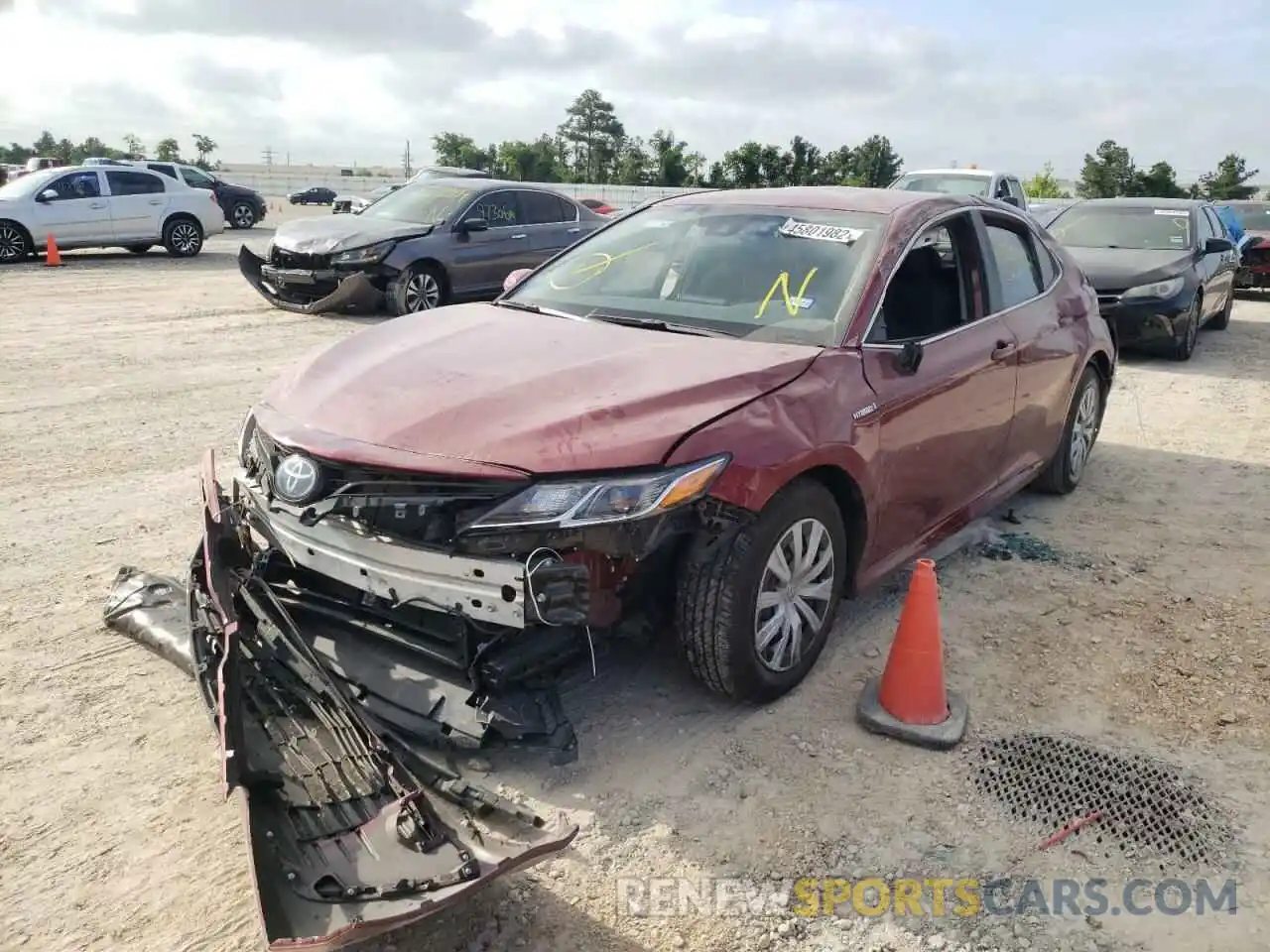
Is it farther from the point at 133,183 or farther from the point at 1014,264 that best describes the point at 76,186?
the point at 1014,264

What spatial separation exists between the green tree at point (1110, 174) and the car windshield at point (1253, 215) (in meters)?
28.6

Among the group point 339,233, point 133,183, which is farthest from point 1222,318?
point 133,183

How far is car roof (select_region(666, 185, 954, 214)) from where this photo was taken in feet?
14.3

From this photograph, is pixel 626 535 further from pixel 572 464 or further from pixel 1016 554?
pixel 1016 554

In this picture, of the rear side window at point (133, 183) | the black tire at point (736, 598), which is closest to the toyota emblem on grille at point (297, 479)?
the black tire at point (736, 598)

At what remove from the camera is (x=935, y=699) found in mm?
3469

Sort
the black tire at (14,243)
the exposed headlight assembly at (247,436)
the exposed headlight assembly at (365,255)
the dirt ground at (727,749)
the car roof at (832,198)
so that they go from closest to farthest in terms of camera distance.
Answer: the dirt ground at (727,749), the exposed headlight assembly at (247,436), the car roof at (832,198), the exposed headlight assembly at (365,255), the black tire at (14,243)

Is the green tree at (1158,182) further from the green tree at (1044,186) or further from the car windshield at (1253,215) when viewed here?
the car windshield at (1253,215)

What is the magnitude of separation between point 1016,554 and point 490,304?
2.84 meters

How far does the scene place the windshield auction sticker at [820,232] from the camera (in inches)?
162

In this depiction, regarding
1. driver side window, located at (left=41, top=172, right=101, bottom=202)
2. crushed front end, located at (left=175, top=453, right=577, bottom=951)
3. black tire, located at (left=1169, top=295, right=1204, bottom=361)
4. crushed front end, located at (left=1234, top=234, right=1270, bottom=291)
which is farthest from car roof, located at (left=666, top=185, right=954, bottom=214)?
driver side window, located at (left=41, top=172, right=101, bottom=202)

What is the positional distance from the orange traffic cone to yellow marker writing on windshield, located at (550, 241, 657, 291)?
1.96m

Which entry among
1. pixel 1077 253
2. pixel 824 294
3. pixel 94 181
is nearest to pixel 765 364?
pixel 824 294

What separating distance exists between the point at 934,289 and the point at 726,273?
91 centimetres
